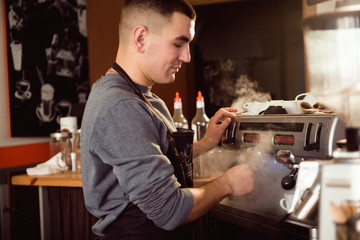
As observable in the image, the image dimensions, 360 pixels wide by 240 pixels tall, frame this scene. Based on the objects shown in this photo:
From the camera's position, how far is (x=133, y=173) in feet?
3.84

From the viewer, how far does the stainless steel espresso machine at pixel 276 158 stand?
129 cm

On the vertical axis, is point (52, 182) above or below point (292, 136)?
below

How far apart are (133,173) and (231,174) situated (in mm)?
373

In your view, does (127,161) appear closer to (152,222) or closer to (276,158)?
(152,222)

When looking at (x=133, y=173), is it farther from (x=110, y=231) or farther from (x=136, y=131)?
(x=110, y=231)

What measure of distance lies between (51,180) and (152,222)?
1262 mm

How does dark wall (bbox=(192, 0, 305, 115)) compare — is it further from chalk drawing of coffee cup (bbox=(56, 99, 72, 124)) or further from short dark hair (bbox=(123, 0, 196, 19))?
short dark hair (bbox=(123, 0, 196, 19))

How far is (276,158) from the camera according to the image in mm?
1299

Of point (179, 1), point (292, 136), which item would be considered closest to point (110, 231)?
point (292, 136)

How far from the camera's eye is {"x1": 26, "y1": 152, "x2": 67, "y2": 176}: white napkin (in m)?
2.54

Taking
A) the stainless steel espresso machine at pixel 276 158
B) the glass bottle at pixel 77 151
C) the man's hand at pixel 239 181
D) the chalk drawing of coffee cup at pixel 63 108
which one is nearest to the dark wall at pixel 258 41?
the chalk drawing of coffee cup at pixel 63 108

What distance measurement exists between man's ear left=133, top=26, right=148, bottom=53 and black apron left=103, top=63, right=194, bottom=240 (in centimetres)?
10

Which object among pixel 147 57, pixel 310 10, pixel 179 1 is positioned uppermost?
pixel 310 10

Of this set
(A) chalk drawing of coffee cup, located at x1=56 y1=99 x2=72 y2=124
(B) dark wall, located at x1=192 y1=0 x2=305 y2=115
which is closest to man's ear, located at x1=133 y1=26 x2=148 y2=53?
(A) chalk drawing of coffee cup, located at x1=56 y1=99 x2=72 y2=124
